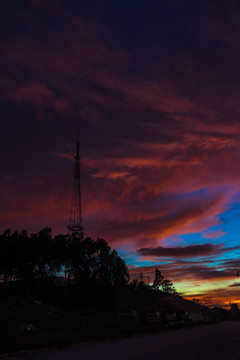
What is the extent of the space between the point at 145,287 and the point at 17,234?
3844 inches

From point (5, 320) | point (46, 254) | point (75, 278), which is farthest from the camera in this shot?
point (75, 278)

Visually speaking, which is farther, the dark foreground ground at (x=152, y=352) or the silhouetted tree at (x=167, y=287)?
the silhouetted tree at (x=167, y=287)

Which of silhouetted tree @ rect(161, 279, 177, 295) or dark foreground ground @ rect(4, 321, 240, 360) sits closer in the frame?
dark foreground ground @ rect(4, 321, 240, 360)

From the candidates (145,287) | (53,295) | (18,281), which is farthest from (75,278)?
(145,287)

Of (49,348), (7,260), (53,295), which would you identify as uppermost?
(7,260)

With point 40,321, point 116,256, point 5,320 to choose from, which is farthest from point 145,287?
point 5,320

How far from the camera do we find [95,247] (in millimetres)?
87688

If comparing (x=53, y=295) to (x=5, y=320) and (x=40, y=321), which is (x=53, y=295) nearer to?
(x=40, y=321)

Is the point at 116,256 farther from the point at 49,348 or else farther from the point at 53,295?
the point at 49,348

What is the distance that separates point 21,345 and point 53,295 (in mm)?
63474

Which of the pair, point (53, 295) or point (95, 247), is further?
point (95, 247)

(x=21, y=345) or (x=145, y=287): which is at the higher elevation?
(x=145, y=287)

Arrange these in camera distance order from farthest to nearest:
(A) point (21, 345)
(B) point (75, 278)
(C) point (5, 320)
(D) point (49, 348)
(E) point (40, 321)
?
(B) point (75, 278) < (E) point (40, 321) < (C) point (5, 320) < (D) point (49, 348) < (A) point (21, 345)

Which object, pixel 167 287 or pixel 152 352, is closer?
pixel 152 352
